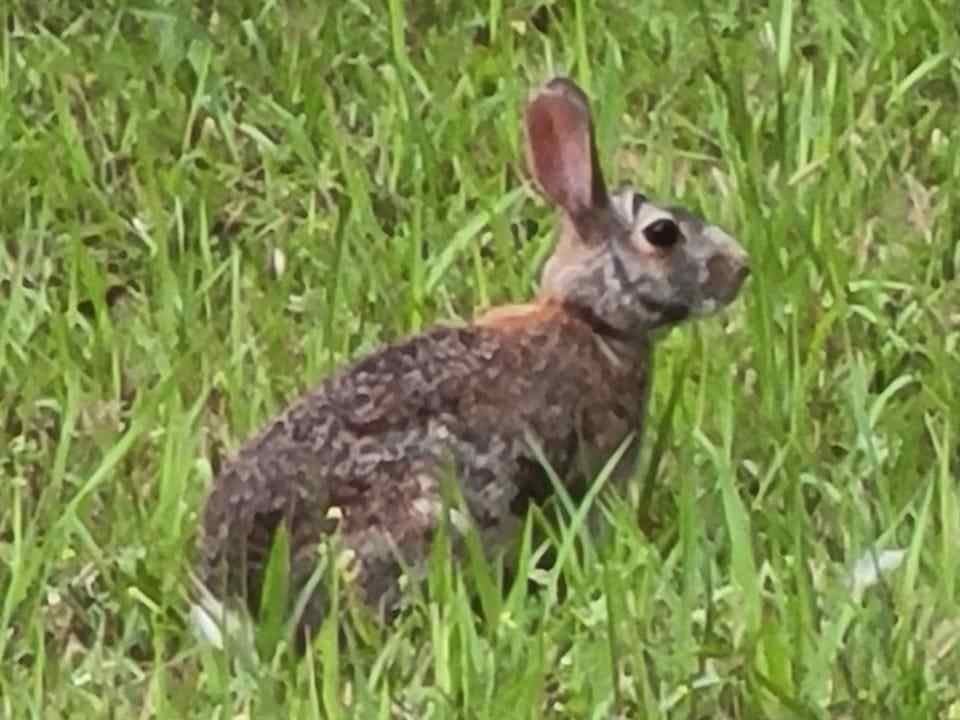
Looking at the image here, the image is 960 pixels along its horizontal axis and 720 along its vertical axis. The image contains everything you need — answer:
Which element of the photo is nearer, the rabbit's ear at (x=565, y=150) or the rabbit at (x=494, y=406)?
the rabbit at (x=494, y=406)

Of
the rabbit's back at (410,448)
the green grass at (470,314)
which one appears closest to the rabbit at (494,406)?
the rabbit's back at (410,448)

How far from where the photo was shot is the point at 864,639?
4.24 m

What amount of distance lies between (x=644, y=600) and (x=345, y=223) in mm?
1677

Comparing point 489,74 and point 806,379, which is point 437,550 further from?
point 489,74

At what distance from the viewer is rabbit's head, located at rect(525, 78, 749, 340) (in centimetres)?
509

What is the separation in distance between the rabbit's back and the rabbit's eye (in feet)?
0.81

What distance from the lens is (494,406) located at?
475 centimetres

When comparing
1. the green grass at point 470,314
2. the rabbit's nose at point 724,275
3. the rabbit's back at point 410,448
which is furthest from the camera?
the rabbit's nose at point 724,275

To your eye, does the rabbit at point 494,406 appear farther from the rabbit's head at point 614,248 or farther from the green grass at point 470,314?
the green grass at point 470,314

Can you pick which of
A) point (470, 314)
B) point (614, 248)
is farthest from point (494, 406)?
point (470, 314)

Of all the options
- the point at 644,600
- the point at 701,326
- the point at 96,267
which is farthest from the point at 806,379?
the point at 96,267

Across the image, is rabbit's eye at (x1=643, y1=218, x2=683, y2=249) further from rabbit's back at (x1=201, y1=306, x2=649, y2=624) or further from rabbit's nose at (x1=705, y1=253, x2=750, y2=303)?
rabbit's back at (x1=201, y1=306, x2=649, y2=624)

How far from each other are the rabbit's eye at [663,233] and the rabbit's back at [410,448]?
0.81 feet

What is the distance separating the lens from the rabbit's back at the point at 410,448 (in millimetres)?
4523
